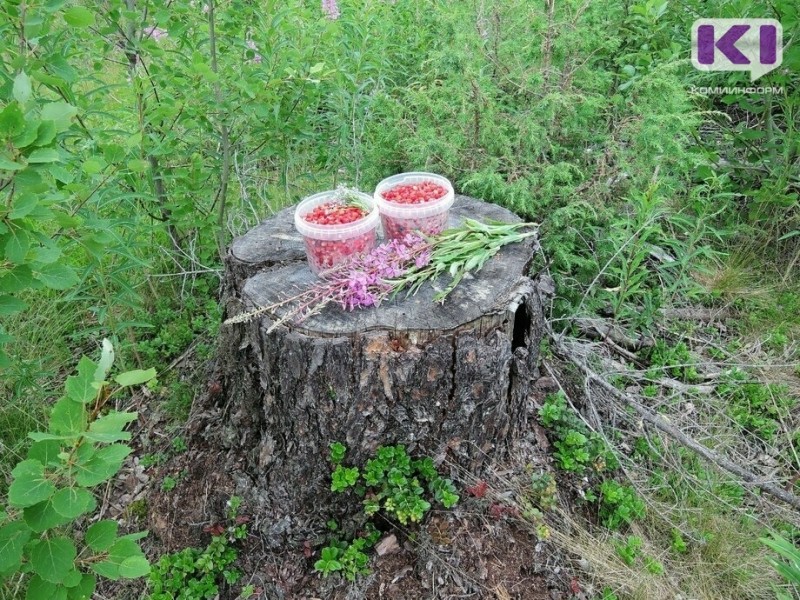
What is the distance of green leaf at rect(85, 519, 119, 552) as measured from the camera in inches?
58.0

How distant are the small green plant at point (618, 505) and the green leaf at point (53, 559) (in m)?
1.93

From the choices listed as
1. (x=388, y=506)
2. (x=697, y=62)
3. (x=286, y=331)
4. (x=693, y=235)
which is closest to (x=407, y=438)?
(x=388, y=506)

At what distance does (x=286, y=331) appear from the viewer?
2193mm

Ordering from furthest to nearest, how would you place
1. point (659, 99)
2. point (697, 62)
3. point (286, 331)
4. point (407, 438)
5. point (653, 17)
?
point (697, 62), point (653, 17), point (659, 99), point (407, 438), point (286, 331)

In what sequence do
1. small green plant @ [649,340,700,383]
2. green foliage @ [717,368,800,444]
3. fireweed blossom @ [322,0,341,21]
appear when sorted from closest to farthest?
green foliage @ [717,368,800,444] < small green plant @ [649,340,700,383] < fireweed blossom @ [322,0,341,21]

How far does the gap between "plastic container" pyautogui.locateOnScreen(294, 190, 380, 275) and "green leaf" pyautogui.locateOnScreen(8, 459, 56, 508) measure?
1175 mm

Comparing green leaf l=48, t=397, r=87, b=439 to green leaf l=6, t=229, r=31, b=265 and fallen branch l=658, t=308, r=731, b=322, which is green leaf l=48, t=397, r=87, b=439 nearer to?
green leaf l=6, t=229, r=31, b=265

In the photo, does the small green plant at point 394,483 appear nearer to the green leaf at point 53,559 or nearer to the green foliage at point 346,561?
the green foliage at point 346,561

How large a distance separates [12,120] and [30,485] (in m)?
0.79

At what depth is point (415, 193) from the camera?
2479mm

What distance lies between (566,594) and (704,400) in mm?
1279

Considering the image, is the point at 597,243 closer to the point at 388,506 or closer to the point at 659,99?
the point at 659,99

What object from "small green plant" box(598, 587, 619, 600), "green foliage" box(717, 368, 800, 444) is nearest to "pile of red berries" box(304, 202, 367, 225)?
"small green plant" box(598, 587, 619, 600)

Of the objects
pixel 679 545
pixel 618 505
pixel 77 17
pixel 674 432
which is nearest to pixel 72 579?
pixel 77 17
